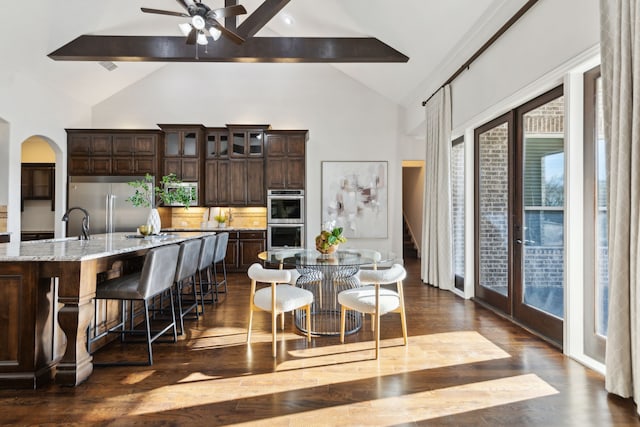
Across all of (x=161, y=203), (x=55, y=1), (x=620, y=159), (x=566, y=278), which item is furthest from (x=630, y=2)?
(x=161, y=203)

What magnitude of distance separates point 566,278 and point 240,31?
461cm

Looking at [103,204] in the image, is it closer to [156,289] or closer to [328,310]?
[156,289]

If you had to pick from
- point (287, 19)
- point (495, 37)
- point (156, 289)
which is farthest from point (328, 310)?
point (287, 19)

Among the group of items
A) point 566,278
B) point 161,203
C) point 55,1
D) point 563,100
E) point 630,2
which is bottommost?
point 566,278

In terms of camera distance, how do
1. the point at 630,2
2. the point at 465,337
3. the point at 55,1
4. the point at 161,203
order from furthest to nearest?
the point at 161,203
the point at 55,1
the point at 465,337
the point at 630,2

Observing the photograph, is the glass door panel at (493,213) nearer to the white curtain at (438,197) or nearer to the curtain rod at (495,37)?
the white curtain at (438,197)

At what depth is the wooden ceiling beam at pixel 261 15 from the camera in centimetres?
446

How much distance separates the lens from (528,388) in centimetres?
230

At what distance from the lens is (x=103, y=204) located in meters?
6.61

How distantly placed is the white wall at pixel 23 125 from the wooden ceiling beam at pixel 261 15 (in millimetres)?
3569

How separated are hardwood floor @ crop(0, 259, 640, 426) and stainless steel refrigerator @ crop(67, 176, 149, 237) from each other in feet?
13.7

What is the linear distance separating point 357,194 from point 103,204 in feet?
15.7

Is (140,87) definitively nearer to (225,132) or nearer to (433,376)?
(225,132)

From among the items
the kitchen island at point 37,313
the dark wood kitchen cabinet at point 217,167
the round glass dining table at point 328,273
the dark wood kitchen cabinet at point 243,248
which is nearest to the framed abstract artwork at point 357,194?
the dark wood kitchen cabinet at point 243,248
